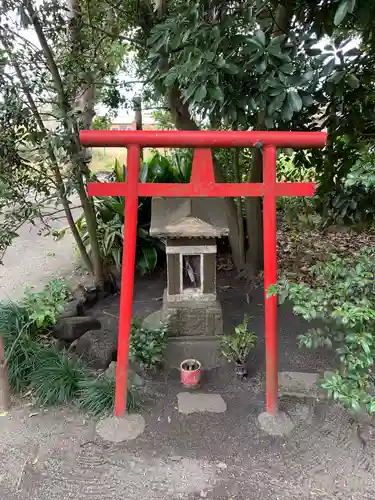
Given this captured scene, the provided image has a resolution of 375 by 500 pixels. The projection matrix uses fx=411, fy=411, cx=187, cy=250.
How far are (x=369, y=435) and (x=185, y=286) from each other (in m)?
1.71

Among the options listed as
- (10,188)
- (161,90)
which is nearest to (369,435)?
(161,90)

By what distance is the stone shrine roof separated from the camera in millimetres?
2984

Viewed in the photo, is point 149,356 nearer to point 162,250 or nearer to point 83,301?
point 83,301

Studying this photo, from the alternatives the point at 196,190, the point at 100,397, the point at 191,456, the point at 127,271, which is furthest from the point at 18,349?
the point at 196,190

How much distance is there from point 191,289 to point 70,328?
1.19 metres

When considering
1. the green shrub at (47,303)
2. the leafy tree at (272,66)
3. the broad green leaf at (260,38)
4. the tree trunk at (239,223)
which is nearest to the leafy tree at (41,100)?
the green shrub at (47,303)

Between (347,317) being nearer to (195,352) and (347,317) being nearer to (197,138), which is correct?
(197,138)

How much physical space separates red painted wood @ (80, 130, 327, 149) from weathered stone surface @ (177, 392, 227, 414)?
1.83 m

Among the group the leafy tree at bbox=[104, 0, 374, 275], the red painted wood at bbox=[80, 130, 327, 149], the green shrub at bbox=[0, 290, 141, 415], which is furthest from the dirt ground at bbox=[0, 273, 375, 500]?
the leafy tree at bbox=[104, 0, 374, 275]

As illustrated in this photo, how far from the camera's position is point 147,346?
319cm

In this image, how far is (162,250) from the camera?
16.8 feet

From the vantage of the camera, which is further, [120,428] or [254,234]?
[254,234]

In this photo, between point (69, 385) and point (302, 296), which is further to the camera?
point (69, 385)

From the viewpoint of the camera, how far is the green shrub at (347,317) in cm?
200
